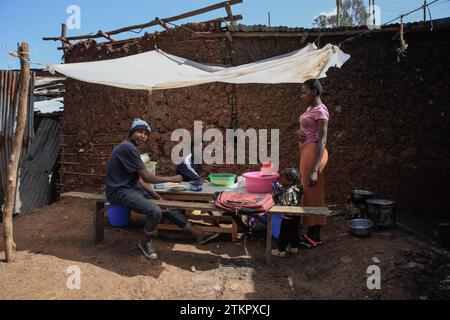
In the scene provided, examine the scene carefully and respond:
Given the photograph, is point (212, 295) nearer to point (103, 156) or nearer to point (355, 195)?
point (355, 195)

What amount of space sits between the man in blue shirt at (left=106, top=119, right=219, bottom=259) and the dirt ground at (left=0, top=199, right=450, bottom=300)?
1.36 ft

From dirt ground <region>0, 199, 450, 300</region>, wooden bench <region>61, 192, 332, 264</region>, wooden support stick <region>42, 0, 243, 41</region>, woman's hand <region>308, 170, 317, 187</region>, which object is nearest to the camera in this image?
dirt ground <region>0, 199, 450, 300</region>

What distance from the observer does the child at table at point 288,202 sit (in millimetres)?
3811

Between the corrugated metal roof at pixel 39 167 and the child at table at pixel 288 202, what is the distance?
213 inches

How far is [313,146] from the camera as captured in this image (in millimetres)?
3770

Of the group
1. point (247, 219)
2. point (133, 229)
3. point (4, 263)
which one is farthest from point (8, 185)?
point (247, 219)

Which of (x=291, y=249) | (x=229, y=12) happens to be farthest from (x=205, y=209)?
(x=229, y=12)

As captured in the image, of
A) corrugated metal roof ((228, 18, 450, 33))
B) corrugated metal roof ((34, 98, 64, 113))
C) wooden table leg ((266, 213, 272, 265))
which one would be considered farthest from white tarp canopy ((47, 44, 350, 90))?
corrugated metal roof ((34, 98, 64, 113))

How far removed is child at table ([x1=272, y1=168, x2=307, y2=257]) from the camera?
3.81 meters

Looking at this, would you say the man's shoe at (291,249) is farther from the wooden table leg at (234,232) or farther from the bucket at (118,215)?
the bucket at (118,215)

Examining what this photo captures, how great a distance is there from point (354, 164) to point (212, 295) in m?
3.49

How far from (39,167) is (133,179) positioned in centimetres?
432

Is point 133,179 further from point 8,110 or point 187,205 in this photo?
point 8,110

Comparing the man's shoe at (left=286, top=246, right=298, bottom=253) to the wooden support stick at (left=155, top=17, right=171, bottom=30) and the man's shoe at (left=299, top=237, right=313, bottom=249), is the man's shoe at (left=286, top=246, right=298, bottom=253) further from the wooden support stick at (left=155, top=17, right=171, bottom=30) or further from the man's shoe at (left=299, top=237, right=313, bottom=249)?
the wooden support stick at (left=155, top=17, right=171, bottom=30)
